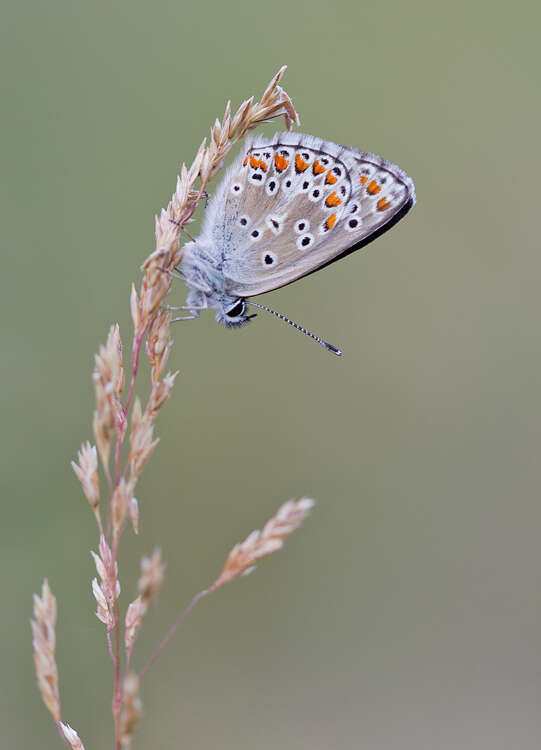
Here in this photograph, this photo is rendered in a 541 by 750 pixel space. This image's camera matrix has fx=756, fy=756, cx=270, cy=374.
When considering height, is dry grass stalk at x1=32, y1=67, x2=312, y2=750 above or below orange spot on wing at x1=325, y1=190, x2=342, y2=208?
below

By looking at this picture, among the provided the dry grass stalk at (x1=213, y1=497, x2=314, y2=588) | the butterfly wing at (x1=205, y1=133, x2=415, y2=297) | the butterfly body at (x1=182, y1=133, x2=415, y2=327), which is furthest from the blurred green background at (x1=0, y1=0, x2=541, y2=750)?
the dry grass stalk at (x1=213, y1=497, x2=314, y2=588)

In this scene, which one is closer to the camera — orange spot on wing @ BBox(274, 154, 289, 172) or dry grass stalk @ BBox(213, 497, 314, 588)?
dry grass stalk @ BBox(213, 497, 314, 588)

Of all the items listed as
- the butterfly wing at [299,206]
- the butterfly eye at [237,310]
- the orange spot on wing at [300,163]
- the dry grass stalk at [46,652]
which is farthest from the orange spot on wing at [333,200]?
the dry grass stalk at [46,652]

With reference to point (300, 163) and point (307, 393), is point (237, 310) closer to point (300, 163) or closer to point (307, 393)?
point (300, 163)

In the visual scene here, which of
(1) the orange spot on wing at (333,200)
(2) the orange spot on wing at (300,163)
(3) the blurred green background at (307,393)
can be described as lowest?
(3) the blurred green background at (307,393)

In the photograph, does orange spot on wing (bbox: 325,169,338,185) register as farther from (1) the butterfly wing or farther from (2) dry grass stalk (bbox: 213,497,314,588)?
(2) dry grass stalk (bbox: 213,497,314,588)

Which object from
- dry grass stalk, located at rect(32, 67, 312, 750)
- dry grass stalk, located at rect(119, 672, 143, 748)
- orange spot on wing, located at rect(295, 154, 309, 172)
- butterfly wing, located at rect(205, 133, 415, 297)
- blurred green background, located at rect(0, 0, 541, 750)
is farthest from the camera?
blurred green background, located at rect(0, 0, 541, 750)

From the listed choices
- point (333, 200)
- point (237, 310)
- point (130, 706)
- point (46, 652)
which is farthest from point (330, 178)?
point (130, 706)

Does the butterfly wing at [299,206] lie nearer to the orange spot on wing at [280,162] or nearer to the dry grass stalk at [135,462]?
the orange spot on wing at [280,162]

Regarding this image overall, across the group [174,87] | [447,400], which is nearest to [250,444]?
[447,400]
